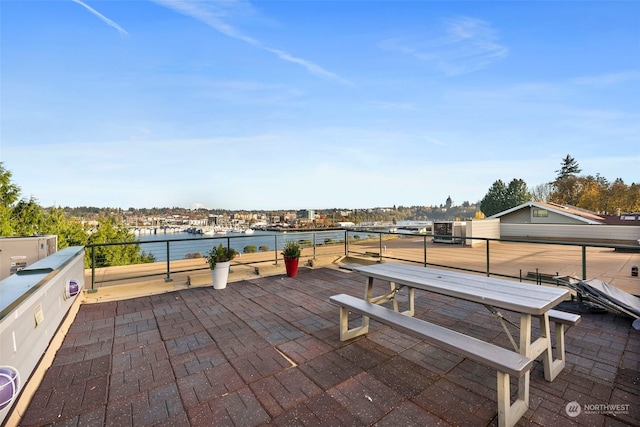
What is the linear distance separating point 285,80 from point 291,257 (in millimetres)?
6830

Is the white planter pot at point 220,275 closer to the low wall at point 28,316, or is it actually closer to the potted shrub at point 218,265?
the potted shrub at point 218,265

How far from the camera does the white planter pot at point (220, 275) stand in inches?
183

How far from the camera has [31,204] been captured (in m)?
12.7

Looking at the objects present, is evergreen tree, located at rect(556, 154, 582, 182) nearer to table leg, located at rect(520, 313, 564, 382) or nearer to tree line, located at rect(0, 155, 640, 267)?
tree line, located at rect(0, 155, 640, 267)

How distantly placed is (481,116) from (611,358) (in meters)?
12.3

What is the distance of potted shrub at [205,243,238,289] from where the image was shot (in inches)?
→ 183

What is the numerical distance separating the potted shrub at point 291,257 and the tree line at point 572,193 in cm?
3637

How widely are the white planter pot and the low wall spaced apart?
1.80 meters

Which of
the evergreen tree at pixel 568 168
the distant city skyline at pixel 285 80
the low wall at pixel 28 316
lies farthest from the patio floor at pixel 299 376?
the evergreen tree at pixel 568 168

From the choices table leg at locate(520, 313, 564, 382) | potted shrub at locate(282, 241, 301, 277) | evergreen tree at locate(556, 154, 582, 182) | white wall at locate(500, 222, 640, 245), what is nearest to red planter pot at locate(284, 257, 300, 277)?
potted shrub at locate(282, 241, 301, 277)

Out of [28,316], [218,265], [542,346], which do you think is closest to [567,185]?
[542,346]

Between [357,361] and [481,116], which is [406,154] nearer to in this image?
[481,116]

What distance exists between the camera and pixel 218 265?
465cm

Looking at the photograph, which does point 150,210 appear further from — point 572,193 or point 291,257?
point 572,193
